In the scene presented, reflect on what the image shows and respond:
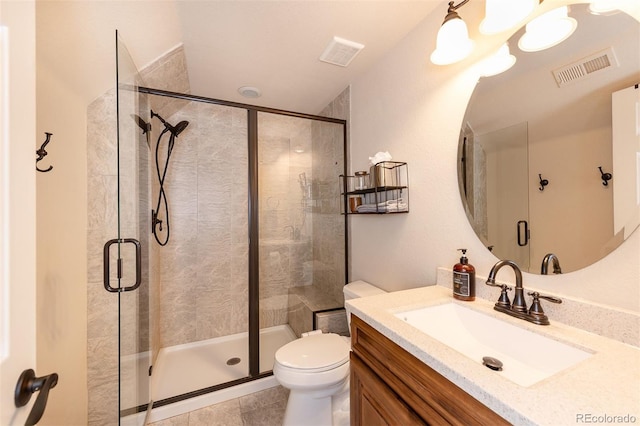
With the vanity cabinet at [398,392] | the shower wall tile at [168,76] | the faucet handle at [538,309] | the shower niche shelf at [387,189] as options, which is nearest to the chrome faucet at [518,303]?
the faucet handle at [538,309]

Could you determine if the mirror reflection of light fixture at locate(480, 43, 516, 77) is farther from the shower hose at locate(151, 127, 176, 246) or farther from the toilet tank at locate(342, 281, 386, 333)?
the shower hose at locate(151, 127, 176, 246)

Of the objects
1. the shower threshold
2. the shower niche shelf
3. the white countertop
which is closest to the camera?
the white countertop

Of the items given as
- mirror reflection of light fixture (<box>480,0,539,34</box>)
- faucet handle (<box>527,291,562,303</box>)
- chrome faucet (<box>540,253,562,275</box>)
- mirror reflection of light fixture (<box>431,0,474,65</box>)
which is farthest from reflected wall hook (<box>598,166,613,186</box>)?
mirror reflection of light fixture (<box>431,0,474,65</box>)

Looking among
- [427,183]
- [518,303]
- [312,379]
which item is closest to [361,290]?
[312,379]

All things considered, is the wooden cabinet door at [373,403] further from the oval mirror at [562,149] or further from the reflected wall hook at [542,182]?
the reflected wall hook at [542,182]

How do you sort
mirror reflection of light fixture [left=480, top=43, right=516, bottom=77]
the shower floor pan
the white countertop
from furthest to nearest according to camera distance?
the shower floor pan → mirror reflection of light fixture [left=480, top=43, right=516, bottom=77] → the white countertop

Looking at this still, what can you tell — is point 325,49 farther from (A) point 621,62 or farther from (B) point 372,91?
(A) point 621,62

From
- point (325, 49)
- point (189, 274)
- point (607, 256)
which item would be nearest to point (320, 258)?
point (189, 274)

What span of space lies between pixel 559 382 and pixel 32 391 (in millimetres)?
1167

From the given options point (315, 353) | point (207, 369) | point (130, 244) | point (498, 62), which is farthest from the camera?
point (207, 369)

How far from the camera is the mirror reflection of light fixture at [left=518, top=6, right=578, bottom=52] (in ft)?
2.91

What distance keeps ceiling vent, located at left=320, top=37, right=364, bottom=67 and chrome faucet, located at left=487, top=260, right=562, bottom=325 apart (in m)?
1.55

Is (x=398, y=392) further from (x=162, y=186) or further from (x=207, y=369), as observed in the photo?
(x=162, y=186)

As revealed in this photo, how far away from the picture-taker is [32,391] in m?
0.55
